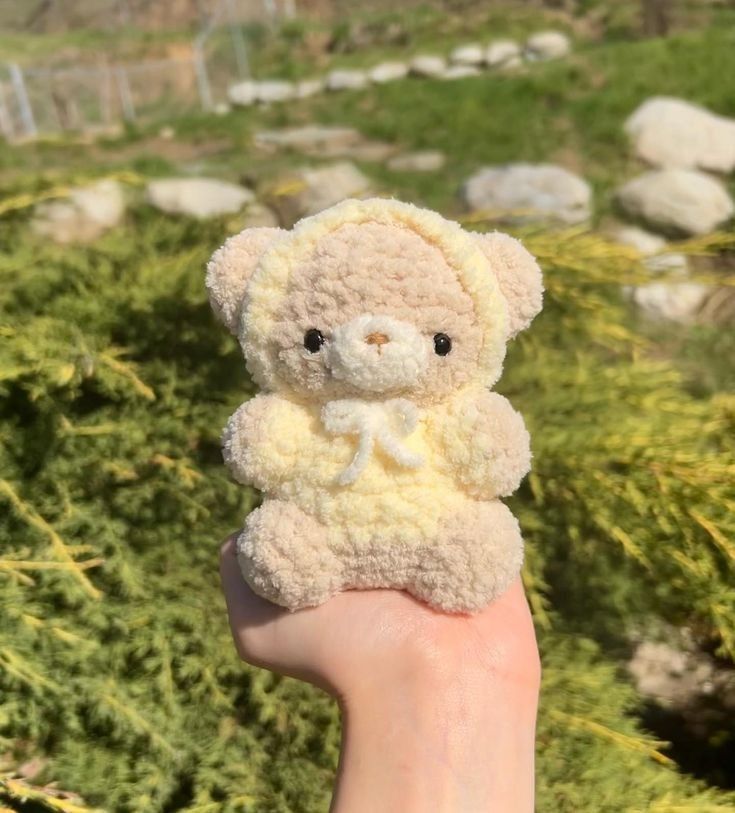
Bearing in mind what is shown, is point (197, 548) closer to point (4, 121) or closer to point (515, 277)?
point (515, 277)

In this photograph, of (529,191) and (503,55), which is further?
(503,55)

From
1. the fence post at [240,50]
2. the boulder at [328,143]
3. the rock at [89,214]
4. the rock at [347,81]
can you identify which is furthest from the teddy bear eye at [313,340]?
the fence post at [240,50]

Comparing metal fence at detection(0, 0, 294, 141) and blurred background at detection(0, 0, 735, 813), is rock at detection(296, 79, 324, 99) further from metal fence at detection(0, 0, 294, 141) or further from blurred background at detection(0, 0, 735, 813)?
blurred background at detection(0, 0, 735, 813)

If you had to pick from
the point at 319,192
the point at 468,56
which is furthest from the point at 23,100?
the point at 319,192

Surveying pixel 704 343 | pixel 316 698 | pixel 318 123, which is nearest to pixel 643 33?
pixel 318 123

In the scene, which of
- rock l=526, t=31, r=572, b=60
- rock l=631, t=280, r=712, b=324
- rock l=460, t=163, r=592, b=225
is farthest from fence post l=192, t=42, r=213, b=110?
rock l=631, t=280, r=712, b=324

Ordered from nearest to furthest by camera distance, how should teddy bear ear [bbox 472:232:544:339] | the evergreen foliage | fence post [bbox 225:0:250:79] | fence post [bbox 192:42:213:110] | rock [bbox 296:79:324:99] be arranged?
teddy bear ear [bbox 472:232:544:339]
the evergreen foliage
rock [bbox 296:79:324:99]
fence post [bbox 192:42:213:110]
fence post [bbox 225:0:250:79]
